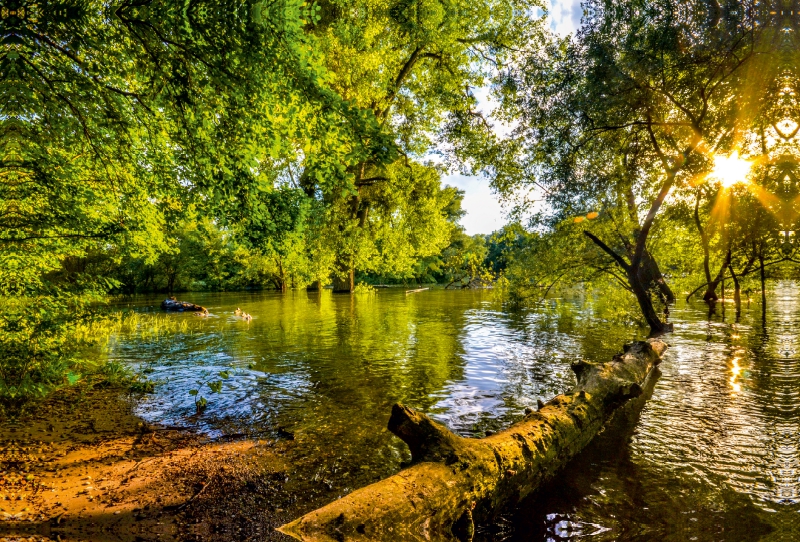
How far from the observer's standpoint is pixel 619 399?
811 cm

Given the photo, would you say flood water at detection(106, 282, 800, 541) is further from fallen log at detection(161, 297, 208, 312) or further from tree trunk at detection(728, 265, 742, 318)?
fallen log at detection(161, 297, 208, 312)

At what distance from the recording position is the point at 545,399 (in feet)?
30.6

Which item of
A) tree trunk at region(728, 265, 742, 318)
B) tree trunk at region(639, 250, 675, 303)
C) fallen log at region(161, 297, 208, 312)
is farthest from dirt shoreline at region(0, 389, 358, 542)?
fallen log at region(161, 297, 208, 312)

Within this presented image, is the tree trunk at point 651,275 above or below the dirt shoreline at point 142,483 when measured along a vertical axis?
above

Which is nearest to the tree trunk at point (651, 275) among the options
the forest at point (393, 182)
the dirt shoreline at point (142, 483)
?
the forest at point (393, 182)

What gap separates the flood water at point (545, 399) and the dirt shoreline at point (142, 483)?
544 millimetres

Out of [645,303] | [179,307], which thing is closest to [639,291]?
[645,303]

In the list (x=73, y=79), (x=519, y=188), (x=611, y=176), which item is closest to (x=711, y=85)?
(x=611, y=176)

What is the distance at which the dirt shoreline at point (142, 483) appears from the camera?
4195 mm

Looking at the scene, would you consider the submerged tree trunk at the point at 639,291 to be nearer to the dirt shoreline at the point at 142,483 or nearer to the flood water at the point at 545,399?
the flood water at the point at 545,399

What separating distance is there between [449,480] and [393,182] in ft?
66.1

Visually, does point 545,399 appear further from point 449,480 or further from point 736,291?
point 736,291

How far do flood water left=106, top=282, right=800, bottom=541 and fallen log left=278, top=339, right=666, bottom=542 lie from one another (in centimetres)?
35

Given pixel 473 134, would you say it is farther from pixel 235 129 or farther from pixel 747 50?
pixel 235 129
